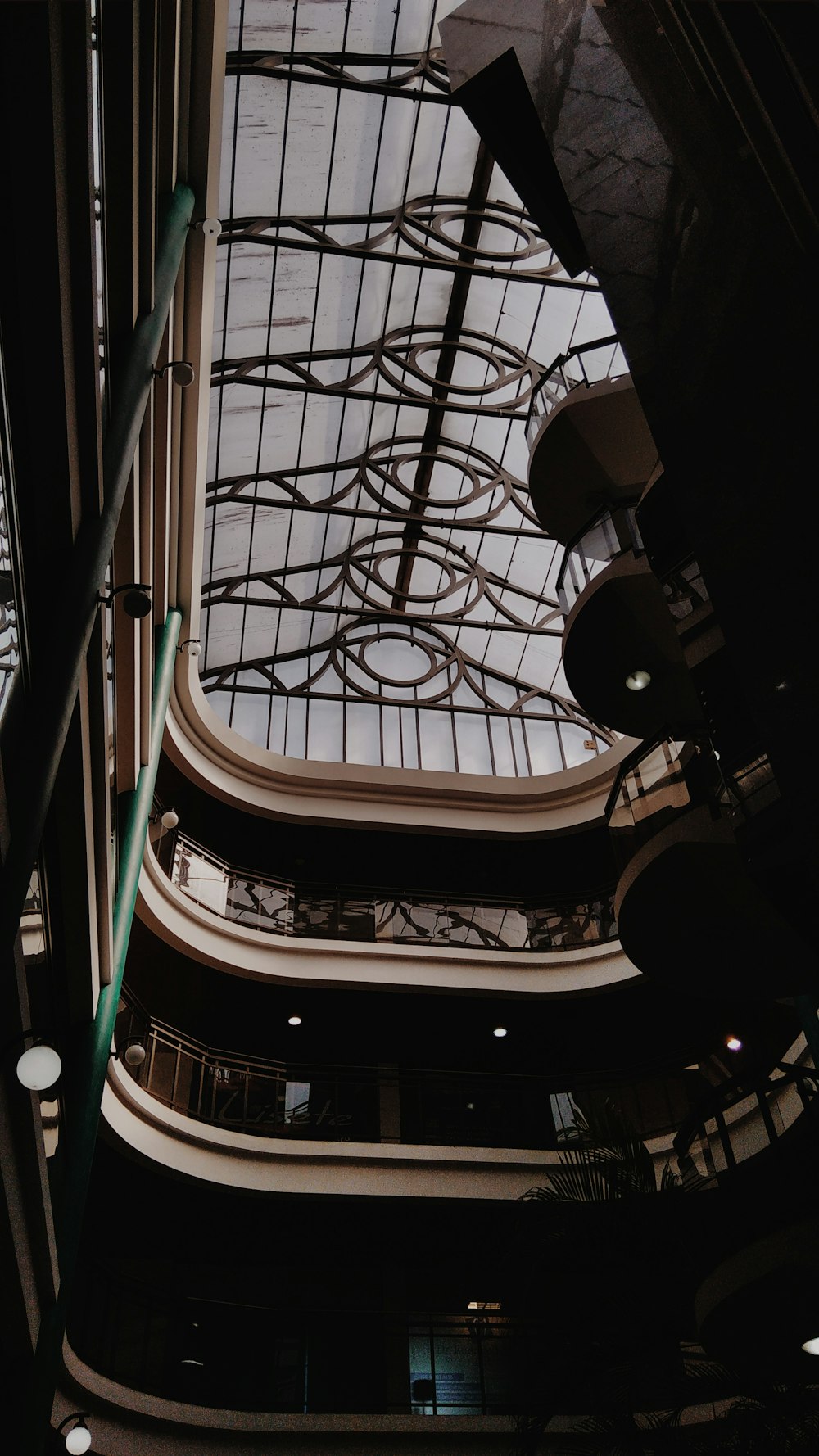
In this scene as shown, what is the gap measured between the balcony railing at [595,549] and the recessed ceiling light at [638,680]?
1.14 m

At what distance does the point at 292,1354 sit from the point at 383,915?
7310 millimetres

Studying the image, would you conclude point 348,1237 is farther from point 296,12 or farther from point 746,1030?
point 296,12

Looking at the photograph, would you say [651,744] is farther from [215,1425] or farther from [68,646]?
[215,1425]

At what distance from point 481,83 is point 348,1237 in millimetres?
16922

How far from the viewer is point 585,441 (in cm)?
1392

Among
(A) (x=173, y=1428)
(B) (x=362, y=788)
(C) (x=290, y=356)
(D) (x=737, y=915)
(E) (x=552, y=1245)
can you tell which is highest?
(C) (x=290, y=356)

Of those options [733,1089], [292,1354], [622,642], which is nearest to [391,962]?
[292,1354]

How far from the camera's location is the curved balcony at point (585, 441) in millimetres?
13734

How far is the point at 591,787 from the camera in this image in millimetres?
21594

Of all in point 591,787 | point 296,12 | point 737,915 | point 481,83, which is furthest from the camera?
point 591,787

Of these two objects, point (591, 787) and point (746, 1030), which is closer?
point (746, 1030)

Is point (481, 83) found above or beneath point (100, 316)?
above

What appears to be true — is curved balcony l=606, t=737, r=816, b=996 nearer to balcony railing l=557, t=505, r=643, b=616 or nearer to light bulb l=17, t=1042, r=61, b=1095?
balcony railing l=557, t=505, r=643, b=616

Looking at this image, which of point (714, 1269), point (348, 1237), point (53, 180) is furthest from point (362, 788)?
point (53, 180)
